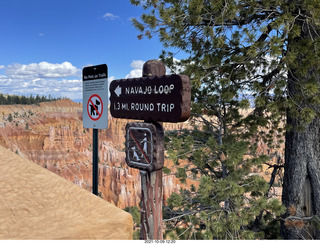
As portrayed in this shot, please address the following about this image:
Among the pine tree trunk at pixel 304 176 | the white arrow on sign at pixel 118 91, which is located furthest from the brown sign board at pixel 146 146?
the pine tree trunk at pixel 304 176

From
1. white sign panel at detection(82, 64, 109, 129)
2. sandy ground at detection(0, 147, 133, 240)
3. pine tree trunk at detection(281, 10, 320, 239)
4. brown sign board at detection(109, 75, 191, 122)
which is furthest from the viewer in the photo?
pine tree trunk at detection(281, 10, 320, 239)

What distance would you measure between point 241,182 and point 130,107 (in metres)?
2.92

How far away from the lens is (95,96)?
324cm

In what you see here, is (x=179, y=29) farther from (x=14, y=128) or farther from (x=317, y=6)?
(x=14, y=128)

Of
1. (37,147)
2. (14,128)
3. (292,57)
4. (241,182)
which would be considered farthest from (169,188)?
(292,57)

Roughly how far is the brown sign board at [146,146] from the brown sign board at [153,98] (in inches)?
3.8

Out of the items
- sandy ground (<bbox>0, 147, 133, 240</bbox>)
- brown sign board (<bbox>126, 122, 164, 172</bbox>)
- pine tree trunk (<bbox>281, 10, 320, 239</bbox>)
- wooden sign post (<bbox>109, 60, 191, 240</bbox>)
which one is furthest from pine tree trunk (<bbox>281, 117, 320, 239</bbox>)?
sandy ground (<bbox>0, 147, 133, 240</bbox>)

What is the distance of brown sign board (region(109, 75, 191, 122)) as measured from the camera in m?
2.07

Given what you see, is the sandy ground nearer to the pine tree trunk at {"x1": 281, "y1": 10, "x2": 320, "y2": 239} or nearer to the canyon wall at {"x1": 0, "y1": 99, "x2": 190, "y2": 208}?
the pine tree trunk at {"x1": 281, "y1": 10, "x2": 320, "y2": 239}

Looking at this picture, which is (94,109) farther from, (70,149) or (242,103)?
(70,149)

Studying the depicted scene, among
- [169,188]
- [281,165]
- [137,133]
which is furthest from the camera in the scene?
[169,188]

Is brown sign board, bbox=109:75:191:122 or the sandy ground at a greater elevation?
brown sign board, bbox=109:75:191:122

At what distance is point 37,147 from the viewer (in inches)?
742

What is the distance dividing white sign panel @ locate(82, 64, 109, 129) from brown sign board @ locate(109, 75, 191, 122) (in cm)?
51
